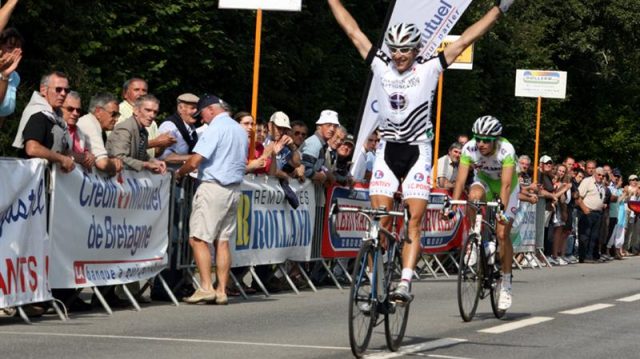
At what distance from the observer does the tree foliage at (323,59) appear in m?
32.4

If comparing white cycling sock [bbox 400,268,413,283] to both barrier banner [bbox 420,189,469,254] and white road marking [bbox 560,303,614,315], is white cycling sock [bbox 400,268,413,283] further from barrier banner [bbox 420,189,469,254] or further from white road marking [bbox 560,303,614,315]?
barrier banner [bbox 420,189,469,254]

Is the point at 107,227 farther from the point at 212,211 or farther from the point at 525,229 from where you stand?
the point at 525,229

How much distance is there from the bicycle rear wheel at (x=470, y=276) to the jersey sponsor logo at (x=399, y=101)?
290cm

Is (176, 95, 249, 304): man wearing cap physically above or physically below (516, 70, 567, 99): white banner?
below

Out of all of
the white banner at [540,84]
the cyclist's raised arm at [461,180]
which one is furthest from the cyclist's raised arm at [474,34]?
the white banner at [540,84]

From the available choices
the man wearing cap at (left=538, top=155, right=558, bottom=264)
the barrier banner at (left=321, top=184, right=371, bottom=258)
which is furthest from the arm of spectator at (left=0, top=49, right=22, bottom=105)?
the man wearing cap at (left=538, top=155, right=558, bottom=264)

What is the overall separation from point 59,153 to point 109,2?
69.8ft

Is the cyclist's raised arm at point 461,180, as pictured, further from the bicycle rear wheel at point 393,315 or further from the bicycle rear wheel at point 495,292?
the bicycle rear wheel at point 393,315

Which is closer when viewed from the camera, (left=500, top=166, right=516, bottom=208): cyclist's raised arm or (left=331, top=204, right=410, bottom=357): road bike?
(left=331, top=204, right=410, bottom=357): road bike

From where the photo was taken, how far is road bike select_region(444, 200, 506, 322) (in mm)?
13766

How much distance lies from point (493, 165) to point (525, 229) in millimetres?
13016

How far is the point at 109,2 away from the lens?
33656 millimetres

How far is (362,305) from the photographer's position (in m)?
10.2

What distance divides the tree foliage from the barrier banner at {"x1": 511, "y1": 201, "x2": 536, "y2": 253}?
9135 mm
